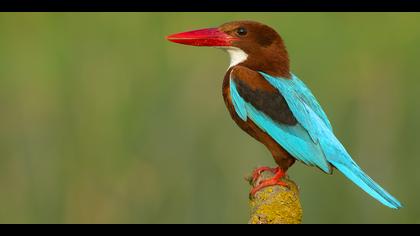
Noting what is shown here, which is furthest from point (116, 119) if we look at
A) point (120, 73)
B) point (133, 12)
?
point (133, 12)

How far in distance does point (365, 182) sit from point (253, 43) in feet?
3.13

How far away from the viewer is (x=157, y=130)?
529cm

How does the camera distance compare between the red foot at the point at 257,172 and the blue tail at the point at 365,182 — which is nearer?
the blue tail at the point at 365,182

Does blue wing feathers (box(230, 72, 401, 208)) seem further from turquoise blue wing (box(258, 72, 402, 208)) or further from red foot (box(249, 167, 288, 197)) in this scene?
red foot (box(249, 167, 288, 197))

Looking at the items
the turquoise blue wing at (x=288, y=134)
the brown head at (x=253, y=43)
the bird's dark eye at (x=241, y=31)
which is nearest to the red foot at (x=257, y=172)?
the turquoise blue wing at (x=288, y=134)

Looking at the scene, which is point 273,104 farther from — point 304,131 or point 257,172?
point 257,172

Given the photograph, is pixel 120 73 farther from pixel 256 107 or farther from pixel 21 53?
pixel 256 107

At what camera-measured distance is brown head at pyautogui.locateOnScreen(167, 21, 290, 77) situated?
4.49 metres

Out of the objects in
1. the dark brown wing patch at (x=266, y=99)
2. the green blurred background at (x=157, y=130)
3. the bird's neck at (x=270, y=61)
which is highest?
the bird's neck at (x=270, y=61)

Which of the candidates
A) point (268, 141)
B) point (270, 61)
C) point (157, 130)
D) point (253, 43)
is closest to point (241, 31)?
point (253, 43)

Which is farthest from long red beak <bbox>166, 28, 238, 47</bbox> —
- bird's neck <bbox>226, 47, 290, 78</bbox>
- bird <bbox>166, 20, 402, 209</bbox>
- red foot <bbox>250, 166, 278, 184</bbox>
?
red foot <bbox>250, 166, 278, 184</bbox>

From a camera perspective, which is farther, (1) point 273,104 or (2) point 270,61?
(2) point 270,61

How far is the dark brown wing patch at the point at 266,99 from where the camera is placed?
428cm

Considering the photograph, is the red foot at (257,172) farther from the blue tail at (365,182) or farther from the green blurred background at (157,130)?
the green blurred background at (157,130)
